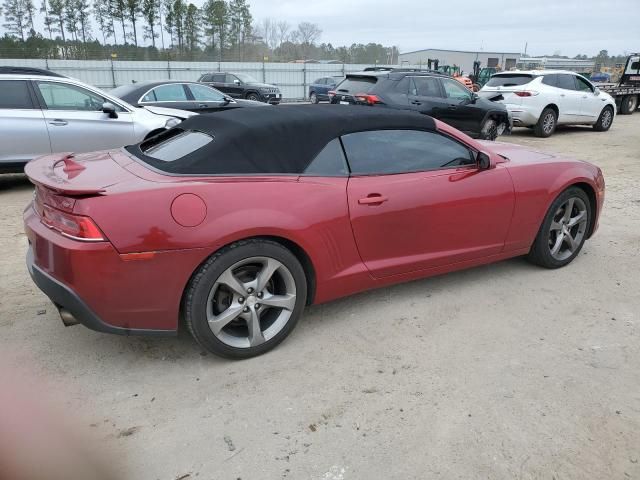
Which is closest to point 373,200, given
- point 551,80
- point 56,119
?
Answer: point 56,119

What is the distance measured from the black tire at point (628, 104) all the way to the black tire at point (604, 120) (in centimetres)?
664

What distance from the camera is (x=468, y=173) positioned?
377cm

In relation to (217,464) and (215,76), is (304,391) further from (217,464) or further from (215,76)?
(215,76)

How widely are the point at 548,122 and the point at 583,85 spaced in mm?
1835

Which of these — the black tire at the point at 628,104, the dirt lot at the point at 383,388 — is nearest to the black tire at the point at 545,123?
the black tire at the point at 628,104

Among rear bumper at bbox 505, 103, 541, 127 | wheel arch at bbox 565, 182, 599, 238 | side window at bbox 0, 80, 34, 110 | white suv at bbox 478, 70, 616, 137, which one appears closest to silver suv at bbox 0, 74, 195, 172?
side window at bbox 0, 80, 34, 110

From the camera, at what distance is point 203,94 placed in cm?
1203

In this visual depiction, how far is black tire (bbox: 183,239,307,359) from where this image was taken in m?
2.76

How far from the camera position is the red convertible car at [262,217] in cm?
263

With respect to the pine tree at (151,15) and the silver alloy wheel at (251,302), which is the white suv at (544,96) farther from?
the pine tree at (151,15)

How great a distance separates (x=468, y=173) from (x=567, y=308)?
4.04ft

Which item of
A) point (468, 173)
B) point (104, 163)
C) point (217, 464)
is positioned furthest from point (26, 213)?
point (468, 173)

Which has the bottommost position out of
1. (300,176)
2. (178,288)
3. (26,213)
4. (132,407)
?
(132,407)

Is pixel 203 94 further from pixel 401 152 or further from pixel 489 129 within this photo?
pixel 401 152
